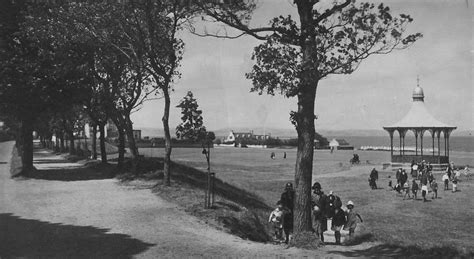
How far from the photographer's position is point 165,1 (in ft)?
65.1

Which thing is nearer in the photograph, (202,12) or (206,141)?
(202,12)

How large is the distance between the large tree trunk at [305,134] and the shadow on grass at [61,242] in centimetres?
415

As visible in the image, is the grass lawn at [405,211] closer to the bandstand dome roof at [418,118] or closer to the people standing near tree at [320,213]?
the people standing near tree at [320,213]

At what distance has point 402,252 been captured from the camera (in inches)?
492

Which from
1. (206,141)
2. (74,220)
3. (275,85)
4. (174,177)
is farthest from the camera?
(174,177)

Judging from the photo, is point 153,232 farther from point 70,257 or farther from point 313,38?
point 313,38

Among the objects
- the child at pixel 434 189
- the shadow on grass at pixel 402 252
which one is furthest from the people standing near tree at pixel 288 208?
the child at pixel 434 189

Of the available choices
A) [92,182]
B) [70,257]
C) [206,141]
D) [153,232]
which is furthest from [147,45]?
[70,257]

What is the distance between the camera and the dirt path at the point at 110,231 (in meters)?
10.8

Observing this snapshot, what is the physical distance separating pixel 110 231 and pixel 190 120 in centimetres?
810

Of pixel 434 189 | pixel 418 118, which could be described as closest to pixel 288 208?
pixel 434 189

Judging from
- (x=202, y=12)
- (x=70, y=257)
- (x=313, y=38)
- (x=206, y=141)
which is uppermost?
(x=202, y=12)

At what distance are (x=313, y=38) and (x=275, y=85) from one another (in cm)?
169

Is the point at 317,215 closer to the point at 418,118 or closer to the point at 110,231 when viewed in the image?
the point at 110,231
